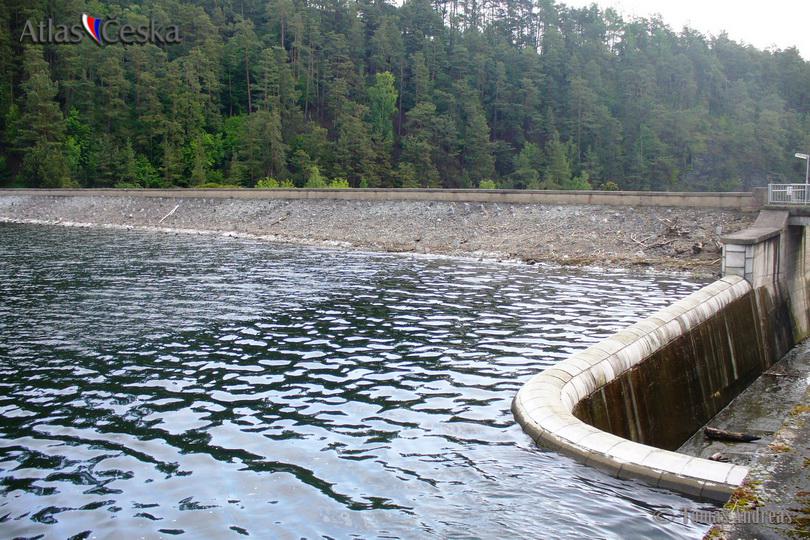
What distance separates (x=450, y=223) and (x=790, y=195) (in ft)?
58.2

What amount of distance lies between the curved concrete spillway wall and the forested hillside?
67.3 meters

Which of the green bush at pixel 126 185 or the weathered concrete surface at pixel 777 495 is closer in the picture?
the weathered concrete surface at pixel 777 495

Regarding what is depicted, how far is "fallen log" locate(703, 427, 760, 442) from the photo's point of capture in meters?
14.0

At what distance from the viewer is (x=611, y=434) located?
10.5 meters

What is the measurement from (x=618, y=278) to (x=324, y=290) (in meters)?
11.7

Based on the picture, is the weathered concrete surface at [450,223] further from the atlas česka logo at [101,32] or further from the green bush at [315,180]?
the atlas česka logo at [101,32]

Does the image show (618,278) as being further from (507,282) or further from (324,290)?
(324,290)

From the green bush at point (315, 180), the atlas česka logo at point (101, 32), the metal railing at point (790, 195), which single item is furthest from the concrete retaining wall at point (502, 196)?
the atlas česka logo at point (101, 32)

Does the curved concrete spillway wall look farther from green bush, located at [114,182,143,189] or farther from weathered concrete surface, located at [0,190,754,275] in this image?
green bush, located at [114,182,143,189]

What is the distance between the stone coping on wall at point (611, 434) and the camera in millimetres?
8555

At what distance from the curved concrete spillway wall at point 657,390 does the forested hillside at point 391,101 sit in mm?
67284

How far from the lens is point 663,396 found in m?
14.2

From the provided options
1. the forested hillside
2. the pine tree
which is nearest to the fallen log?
the forested hillside

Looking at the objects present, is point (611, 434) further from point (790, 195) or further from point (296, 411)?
point (790, 195)
